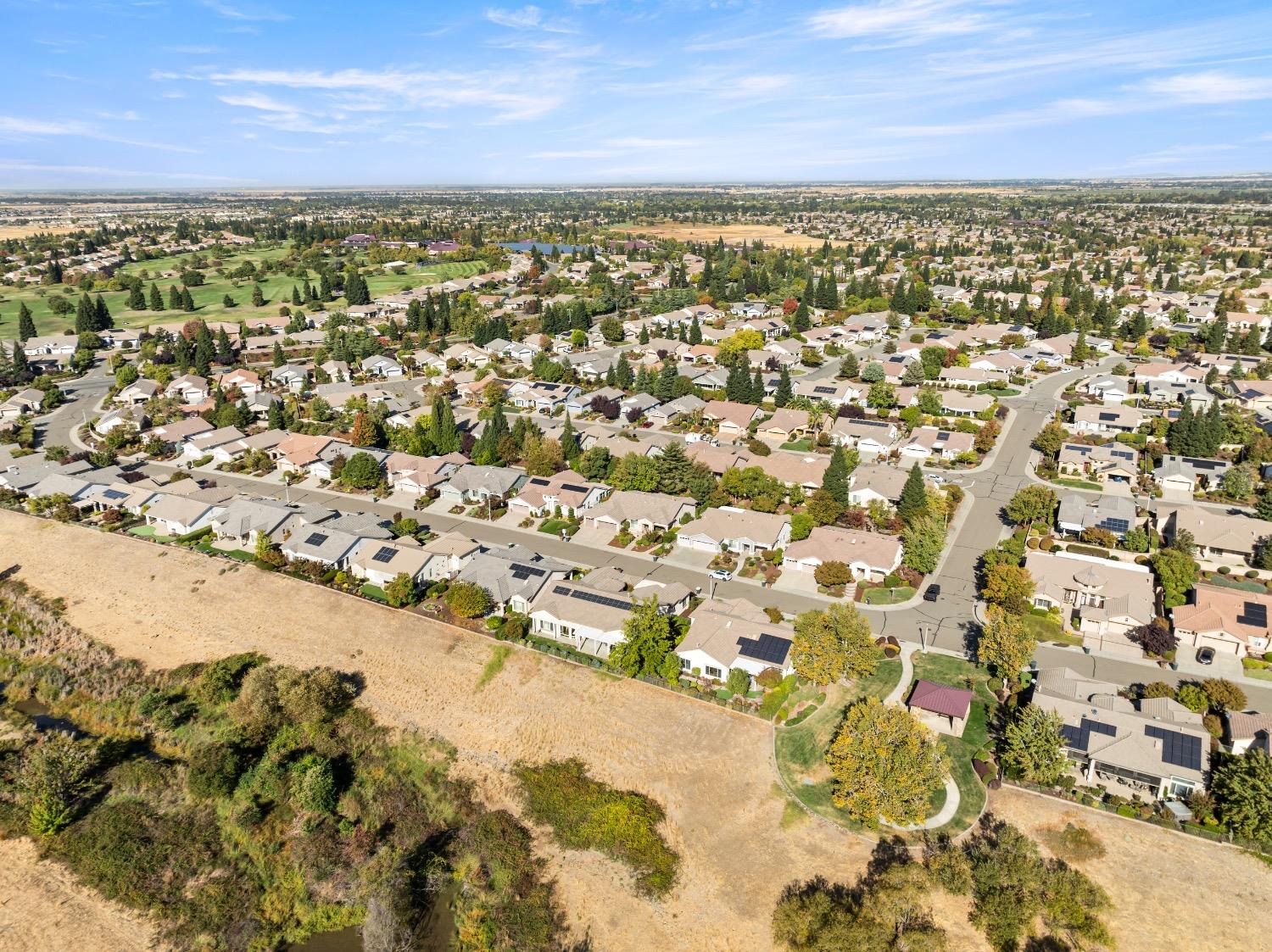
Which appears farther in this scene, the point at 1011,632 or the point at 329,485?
the point at 329,485

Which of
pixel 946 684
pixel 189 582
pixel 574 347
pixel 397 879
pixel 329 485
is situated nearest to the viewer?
pixel 397 879

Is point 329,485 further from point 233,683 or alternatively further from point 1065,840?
point 1065,840

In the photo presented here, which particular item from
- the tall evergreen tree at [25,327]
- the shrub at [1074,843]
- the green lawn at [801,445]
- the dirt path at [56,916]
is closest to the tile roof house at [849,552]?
the shrub at [1074,843]

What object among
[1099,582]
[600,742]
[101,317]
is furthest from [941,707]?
[101,317]

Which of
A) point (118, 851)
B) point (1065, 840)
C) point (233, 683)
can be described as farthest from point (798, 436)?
point (118, 851)

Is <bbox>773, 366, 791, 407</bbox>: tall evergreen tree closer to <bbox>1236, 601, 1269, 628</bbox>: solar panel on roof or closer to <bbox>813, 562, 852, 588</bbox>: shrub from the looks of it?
<bbox>813, 562, 852, 588</bbox>: shrub
